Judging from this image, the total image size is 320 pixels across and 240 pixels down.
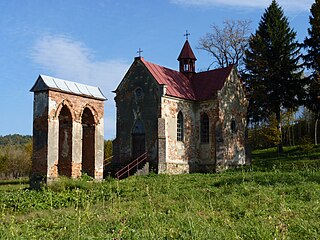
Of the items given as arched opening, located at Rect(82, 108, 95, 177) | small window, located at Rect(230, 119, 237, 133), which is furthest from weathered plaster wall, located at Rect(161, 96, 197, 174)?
arched opening, located at Rect(82, 108, 95, 177)

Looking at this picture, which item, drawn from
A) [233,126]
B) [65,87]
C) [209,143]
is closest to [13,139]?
[233,126]

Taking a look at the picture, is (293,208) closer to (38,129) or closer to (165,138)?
(38,129)

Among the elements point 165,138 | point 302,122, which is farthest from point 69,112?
point 302,122

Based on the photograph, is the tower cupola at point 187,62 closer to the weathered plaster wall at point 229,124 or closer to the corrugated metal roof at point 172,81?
the corrugated metal roof at point 172,81

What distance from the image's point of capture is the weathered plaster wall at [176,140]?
94.5 feet

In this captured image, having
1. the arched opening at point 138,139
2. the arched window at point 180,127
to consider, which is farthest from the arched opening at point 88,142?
the arched window at point 180,127

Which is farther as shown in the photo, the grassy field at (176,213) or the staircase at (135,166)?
the staircase at (135,166)

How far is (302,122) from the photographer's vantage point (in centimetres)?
4784

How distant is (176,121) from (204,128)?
267 cm

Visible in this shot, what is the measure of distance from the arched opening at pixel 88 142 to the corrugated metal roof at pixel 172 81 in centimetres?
827

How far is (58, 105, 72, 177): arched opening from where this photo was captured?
67.7 ft

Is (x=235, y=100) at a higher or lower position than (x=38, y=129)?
higher

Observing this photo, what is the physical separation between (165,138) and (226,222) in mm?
20672

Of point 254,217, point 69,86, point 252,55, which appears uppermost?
point 252,55
